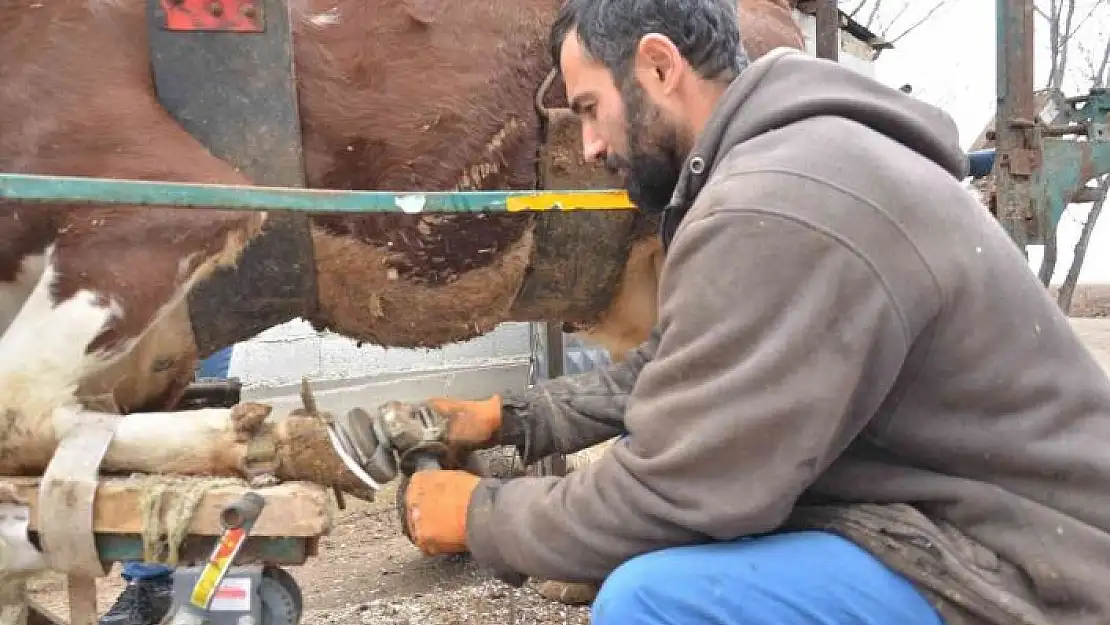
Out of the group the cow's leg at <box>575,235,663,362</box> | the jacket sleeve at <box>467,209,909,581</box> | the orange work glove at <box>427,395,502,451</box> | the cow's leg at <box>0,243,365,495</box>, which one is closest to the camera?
the jacket sleeve at <box>467,209,909,581</box>

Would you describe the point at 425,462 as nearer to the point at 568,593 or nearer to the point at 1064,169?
the point at 568,593

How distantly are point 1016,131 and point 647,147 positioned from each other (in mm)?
2009

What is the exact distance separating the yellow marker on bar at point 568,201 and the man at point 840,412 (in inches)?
29.5

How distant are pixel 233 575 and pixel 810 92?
4.03 feet

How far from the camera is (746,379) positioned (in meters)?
1.27

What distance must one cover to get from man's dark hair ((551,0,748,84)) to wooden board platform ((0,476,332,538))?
2.87ft

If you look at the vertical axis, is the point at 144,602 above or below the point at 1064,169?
below

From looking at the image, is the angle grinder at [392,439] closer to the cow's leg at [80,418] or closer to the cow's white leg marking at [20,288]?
the cow's leg at [80,418]

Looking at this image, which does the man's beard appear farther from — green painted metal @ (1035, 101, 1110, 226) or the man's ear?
green painted metal @ (1035, 101, 1110, 226)

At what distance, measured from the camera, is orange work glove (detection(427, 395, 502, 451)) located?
216cm

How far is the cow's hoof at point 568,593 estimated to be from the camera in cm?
325

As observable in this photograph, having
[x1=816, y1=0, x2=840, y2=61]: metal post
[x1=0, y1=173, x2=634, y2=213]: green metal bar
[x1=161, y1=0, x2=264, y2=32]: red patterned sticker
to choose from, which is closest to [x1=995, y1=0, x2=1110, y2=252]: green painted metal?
[x1=816, y1=0, x2=840, y2=61]: metal post

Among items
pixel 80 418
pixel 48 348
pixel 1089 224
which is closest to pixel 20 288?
pixel 48 348

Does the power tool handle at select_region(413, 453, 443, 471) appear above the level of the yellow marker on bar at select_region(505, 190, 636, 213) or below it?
below
